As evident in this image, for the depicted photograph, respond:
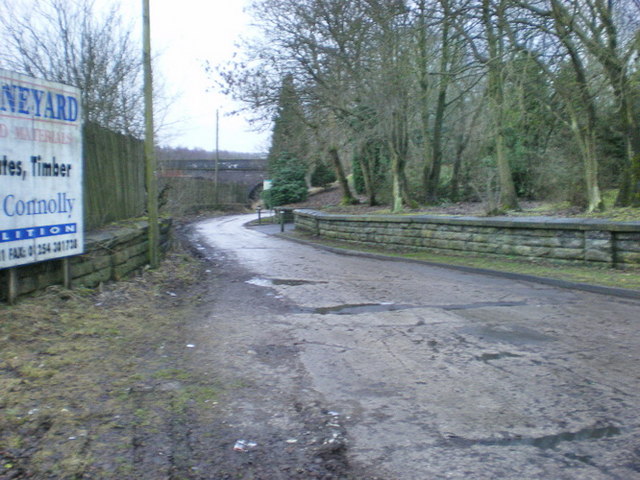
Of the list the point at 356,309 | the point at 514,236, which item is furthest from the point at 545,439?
the point at 514,236

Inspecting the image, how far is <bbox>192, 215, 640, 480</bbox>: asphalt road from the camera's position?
3633 mm

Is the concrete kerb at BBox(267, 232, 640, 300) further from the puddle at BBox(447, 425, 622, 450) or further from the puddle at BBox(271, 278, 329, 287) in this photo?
the puddle at BBox(447, 425, 622, 450)

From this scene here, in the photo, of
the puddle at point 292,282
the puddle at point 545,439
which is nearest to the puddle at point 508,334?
the puddle at point 545,439

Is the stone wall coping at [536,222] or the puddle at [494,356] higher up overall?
the stone wall coping at [536,222]

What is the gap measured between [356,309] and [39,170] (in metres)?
4.52

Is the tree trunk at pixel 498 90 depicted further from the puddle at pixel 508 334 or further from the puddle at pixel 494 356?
the puddle at pixel 494 356

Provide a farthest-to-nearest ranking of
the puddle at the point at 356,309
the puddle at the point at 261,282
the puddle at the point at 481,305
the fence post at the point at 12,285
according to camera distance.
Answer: the puddle at the point at 261,282, the puddle at the point at 481,305, the puddle at the point at 356,309, the fence post at the point at 12,285

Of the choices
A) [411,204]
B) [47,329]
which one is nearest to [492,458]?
[47,329]

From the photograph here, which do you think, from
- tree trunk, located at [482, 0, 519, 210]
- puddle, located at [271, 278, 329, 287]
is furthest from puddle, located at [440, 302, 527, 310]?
tree trunk, located at [482, 0, 519, 210]

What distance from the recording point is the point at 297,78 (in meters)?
23.8

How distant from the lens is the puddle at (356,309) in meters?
8.02

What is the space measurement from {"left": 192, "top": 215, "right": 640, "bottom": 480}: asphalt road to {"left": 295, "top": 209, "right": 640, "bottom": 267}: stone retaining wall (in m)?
2.17

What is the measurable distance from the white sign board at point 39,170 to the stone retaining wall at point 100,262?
0.26 metres

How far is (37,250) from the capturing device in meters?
6.67
